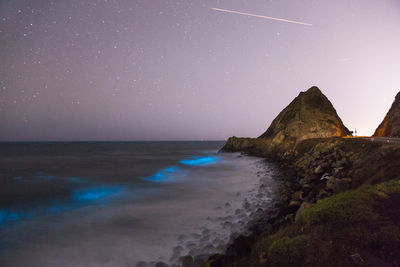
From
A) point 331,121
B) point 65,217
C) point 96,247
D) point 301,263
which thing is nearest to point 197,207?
point 96,247

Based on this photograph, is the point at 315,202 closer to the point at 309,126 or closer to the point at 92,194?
the point at 92,194

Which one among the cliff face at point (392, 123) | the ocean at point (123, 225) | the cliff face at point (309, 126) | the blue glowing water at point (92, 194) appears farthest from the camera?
the cliff face at point (309, 126)

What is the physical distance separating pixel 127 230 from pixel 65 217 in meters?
4.77

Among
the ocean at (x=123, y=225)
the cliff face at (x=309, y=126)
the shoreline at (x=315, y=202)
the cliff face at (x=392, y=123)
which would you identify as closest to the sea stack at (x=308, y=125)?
the cliff face at (x=309, y=126)

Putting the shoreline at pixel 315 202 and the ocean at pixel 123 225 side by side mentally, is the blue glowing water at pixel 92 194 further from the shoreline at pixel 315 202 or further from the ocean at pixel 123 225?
the shoreline at pixel 315 202

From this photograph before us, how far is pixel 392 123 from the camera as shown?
4778cm

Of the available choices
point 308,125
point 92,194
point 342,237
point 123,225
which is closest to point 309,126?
point 308,125

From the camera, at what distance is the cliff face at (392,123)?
45.7 meters

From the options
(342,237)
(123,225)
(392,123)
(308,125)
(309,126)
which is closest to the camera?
(342,237)

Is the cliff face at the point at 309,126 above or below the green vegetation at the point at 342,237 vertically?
above

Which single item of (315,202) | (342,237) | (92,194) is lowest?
(92,194)

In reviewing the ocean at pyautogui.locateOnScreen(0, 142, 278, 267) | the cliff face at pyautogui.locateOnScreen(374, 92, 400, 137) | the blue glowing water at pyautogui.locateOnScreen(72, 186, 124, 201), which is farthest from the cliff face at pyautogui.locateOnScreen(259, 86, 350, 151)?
the blue glowing water at pyautogui.locateOnScreen(72, 186, 124, 201)

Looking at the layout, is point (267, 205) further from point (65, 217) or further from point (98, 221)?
point (65, 217)

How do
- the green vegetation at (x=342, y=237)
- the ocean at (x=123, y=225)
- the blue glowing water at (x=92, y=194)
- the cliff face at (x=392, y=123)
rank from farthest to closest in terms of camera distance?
the cliff face at (x=392, y=123)
the blue glowing water at (x=92, y=194)
the ocean at (x=123, y=225)
the green vegetation at (x=342, y=237)
